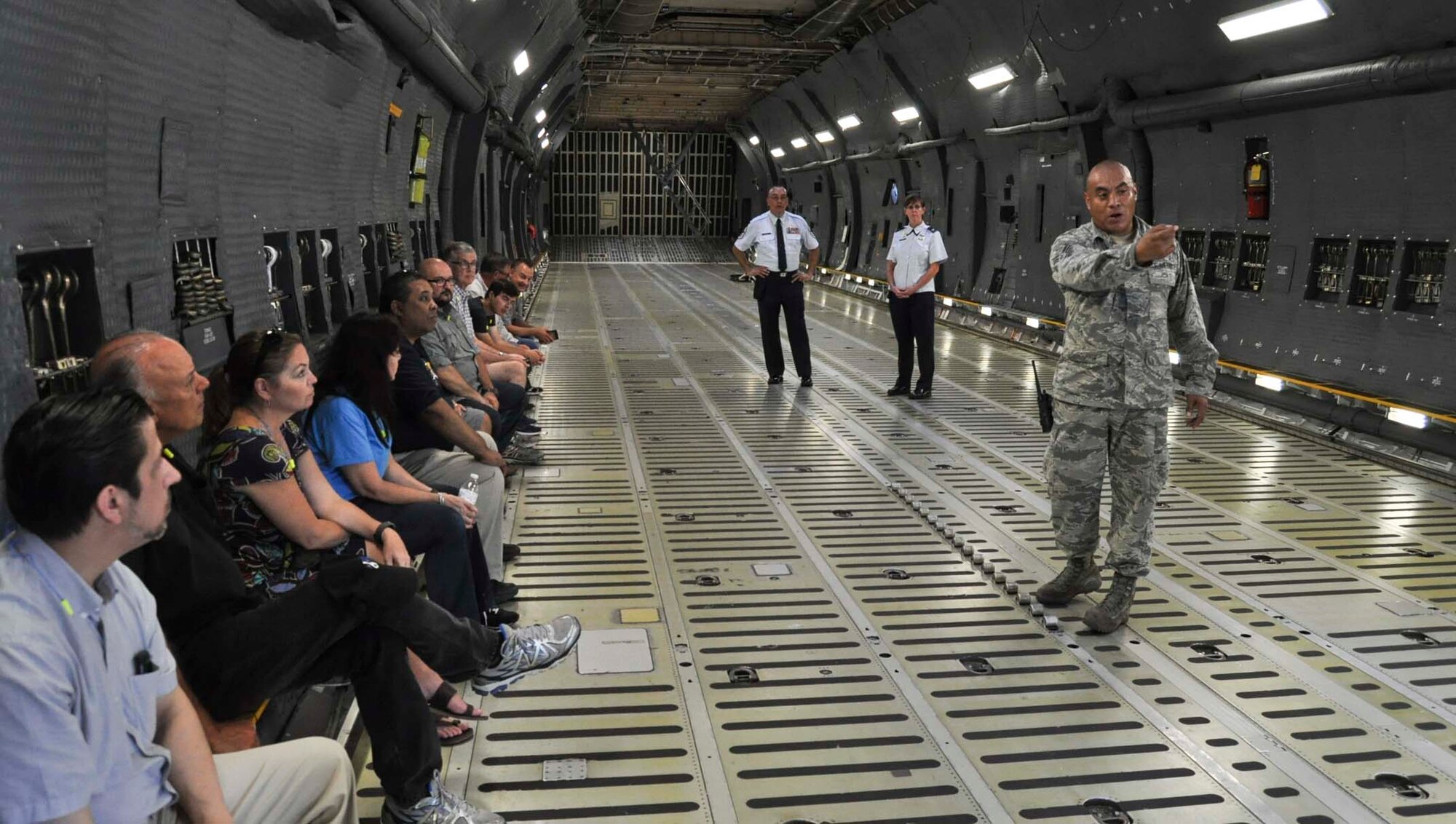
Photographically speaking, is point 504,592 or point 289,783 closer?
point 289,783

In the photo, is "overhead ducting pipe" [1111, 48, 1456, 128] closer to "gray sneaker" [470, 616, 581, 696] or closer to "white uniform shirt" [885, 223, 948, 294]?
"white uniform shirt" [885, 223, 948, 294]

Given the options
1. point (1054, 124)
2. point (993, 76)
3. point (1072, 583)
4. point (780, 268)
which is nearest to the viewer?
point (1072, 583)

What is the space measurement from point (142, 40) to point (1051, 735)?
14.4 feet

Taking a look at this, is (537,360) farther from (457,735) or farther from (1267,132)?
(1267,132)

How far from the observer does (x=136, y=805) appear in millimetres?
2092

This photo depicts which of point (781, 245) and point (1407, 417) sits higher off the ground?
point (781, 245)

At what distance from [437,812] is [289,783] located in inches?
21.7

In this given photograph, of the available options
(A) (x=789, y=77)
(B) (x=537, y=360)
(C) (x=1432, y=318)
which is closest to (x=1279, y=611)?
(C) (x=1432, y=318)

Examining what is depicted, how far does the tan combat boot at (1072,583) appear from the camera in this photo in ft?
15.9

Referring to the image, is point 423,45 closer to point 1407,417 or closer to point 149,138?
point 149,138

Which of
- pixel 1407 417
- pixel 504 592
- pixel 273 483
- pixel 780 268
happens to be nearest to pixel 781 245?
pixel 780 268

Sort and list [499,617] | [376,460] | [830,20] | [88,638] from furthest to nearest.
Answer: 1. [830,20]
2. [499,617]
3. [376,460]
4. [88,638]

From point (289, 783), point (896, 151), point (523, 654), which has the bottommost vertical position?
point (523, 654)

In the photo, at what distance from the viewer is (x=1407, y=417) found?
802 cm
